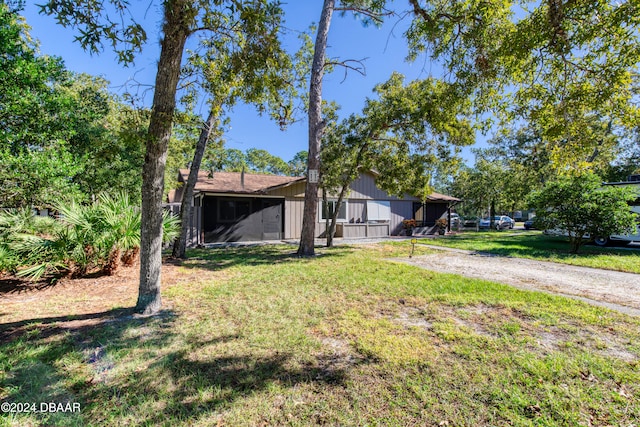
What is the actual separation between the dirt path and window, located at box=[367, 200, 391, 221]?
8428mm

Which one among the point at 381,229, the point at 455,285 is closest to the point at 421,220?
the point at 381,229

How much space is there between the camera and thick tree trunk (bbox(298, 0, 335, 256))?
9.48 meters

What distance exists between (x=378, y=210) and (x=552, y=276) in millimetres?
11887

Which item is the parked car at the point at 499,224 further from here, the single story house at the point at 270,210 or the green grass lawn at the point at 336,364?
the green grass lawn at the point at 336,364

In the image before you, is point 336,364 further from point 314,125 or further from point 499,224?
point 499,224

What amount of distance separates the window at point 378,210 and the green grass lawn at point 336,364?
13363 millimetres

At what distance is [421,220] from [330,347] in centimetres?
1899

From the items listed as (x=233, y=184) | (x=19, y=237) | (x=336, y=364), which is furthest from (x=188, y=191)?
(x=336, y=364)

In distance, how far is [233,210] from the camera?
1414cm

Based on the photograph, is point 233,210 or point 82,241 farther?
point 233,210

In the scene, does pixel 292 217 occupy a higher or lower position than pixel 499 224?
higher

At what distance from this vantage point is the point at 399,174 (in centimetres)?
1146

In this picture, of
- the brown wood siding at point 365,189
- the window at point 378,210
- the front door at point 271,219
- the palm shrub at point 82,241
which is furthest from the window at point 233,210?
the window at point 378,210

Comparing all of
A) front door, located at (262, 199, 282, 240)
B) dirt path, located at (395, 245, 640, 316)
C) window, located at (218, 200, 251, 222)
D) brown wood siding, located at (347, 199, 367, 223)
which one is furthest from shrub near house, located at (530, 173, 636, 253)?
window, located at (218, 200, 251, 222)
